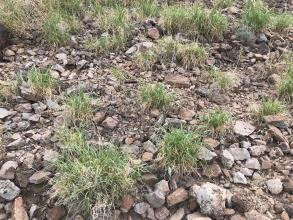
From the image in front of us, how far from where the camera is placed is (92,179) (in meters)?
4.16

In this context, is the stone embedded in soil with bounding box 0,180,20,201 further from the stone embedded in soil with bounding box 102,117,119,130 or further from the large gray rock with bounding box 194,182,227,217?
the large gray rock with bounding box 194,182,227,217

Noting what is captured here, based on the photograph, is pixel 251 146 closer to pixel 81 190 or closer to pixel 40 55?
pixel 81 190

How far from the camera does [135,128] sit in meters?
4.99

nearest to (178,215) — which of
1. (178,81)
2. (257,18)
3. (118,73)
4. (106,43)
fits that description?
(178,81)

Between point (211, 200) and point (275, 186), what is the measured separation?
69 cm

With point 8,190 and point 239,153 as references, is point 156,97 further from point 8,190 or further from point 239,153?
point 8,190

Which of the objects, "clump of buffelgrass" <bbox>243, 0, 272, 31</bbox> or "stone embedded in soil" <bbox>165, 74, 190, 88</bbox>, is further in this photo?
"clump of buffelgrass" <bbox>243, 0, 272, 31</bbox>

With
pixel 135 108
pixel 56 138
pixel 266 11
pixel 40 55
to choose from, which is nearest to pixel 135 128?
pixel 135 108

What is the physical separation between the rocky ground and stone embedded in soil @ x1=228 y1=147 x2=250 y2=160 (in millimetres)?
11

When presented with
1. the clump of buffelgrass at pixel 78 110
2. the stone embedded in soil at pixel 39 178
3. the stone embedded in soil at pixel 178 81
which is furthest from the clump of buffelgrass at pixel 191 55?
the stone embedded in soil at pixel 39 178

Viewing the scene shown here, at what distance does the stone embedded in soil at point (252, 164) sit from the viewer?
467cm

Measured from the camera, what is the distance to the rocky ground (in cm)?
426

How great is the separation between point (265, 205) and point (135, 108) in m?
1.75

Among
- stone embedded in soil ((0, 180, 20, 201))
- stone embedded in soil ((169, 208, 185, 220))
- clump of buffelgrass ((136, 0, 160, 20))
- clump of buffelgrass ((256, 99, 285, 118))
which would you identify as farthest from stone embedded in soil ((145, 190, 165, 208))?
clump of buffelgrass ((136, 0, 160, 20))
